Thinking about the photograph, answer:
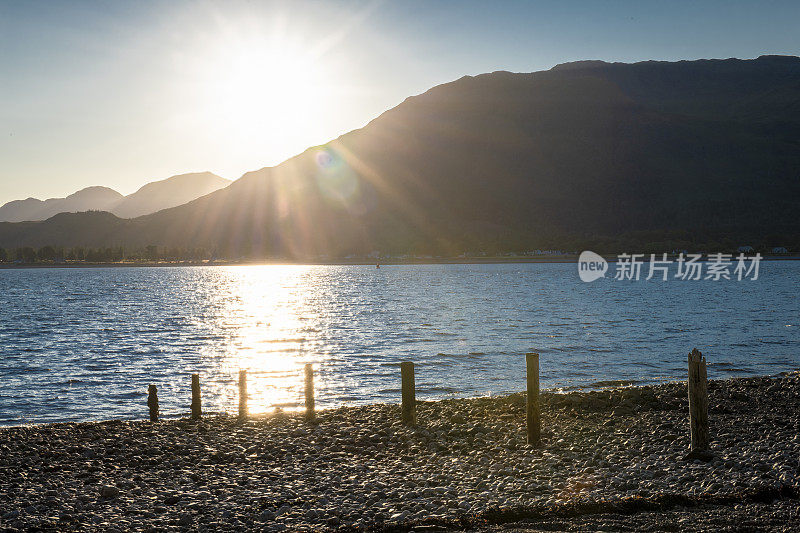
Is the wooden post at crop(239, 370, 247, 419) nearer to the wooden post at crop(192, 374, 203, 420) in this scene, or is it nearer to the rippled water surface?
the wooden post at crop(192, 374, 203, 420)

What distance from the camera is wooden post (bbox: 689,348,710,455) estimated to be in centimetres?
1495

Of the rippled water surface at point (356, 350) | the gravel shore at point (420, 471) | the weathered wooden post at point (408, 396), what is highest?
the weathered wooden post at point (408, 396)

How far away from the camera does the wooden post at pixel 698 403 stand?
588 inches

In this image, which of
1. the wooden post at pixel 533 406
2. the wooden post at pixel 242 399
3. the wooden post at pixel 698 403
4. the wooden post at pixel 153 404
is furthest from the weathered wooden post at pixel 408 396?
the wooden post at pixel 153 404

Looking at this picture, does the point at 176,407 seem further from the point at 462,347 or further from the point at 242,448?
the point at 462,347

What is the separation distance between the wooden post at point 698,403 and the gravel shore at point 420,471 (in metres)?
0.60

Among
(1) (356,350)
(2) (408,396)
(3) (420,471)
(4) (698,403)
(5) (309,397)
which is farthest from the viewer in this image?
(1) (356,350)

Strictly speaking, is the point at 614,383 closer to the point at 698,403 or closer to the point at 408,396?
the point at 408,396

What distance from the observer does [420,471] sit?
48.6 ft

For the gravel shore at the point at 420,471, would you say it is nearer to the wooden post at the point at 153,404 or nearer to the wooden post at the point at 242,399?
the wooden post at the point at 242,399

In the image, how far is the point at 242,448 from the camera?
56.7ft

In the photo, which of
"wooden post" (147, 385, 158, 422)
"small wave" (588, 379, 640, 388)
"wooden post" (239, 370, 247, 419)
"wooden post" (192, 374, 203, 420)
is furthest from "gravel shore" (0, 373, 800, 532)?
"small wave" (588, 379, 640, 388)

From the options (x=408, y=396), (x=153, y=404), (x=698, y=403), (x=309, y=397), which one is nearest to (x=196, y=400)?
(x=153, y=404)

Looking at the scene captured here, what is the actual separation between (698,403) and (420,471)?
6.83 meters
